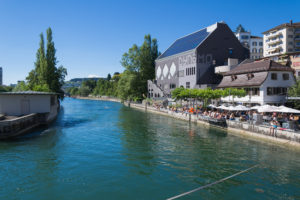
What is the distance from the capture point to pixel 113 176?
15.3 meters

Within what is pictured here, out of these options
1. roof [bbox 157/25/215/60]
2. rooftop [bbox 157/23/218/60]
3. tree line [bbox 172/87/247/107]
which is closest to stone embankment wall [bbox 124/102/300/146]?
tree line [bbox 172/87/247/107]

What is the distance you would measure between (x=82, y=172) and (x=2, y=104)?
24.7 m

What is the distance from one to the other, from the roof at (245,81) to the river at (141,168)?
47.0ft

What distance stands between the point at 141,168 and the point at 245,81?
29.9 metres

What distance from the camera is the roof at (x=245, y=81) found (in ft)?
121

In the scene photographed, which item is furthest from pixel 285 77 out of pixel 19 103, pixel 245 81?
pixel 19 103

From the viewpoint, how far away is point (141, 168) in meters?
16.9

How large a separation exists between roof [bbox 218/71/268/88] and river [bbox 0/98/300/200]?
47.0 feet

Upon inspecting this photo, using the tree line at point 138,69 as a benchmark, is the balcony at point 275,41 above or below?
above

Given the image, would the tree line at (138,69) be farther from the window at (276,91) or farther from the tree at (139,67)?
the window at (276,91)

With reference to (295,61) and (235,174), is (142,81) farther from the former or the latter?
(235,174)

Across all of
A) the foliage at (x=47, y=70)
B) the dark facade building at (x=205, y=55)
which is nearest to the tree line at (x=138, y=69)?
the dark facade building at (x=205, y=55)

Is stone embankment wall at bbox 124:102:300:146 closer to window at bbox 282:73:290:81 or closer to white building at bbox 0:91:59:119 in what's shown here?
window at bbox 282:73:290:81

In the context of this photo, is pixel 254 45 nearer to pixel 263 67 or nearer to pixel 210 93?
pixel 263 67
